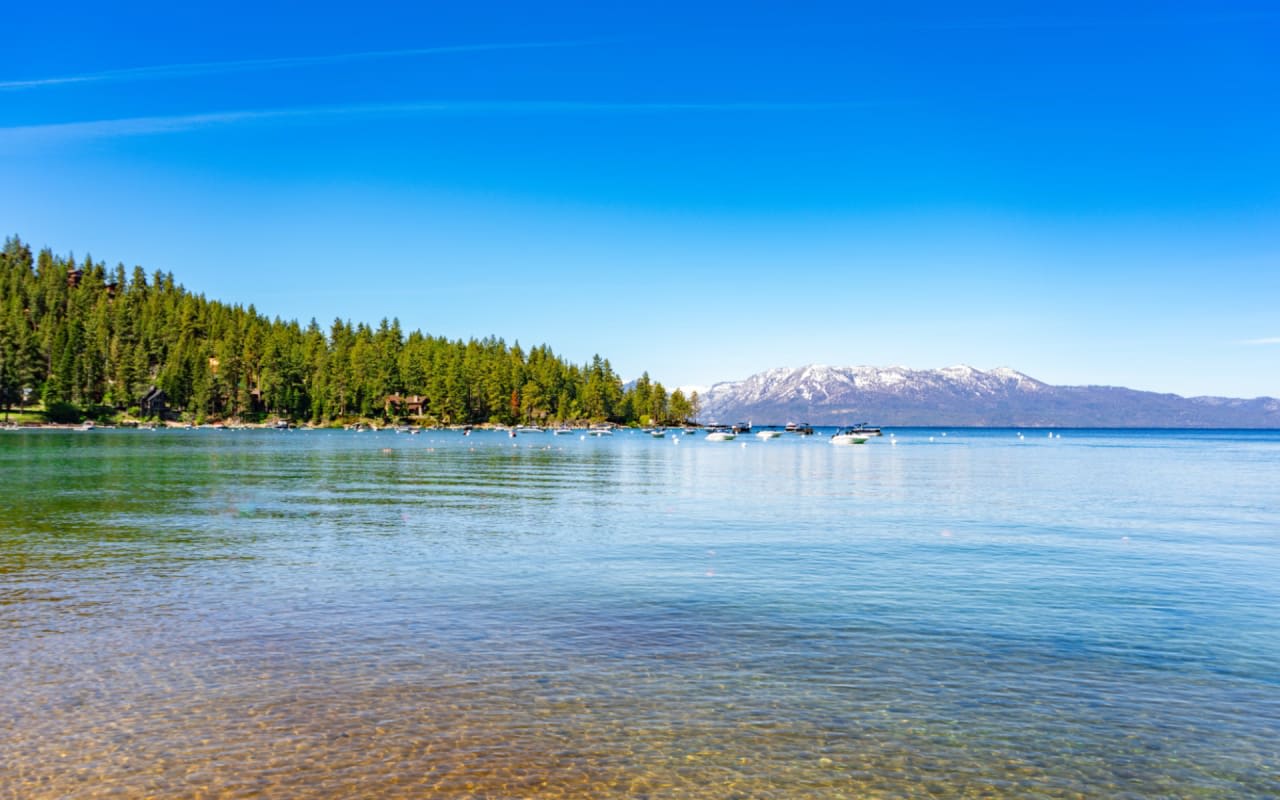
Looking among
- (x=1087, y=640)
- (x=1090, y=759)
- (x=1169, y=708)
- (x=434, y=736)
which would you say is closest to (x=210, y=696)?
(x=434, y=736)

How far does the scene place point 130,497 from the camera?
49500 millimetres

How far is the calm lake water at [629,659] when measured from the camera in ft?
39.4

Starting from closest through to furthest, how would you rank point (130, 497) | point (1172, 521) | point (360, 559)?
point (360, 559), point (1172, 521), point (130, 497)

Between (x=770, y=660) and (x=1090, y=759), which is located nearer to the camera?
(x=1090, y=759)

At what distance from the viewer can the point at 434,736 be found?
1306cm

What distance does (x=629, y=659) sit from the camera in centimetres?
1730

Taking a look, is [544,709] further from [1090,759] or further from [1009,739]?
[1090,759]

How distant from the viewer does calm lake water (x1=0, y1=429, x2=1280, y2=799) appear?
12.0 m

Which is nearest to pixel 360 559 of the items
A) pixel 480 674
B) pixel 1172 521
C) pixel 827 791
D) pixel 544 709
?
pixel 480 674

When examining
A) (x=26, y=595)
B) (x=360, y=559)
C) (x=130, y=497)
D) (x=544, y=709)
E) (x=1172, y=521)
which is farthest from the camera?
(x=130, y=497)

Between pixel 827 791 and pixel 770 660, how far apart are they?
5.92 meters

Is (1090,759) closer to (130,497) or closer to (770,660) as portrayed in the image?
(770,660)

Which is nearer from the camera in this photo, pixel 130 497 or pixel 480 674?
pixel 480 674

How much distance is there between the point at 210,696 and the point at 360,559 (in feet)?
47.8
